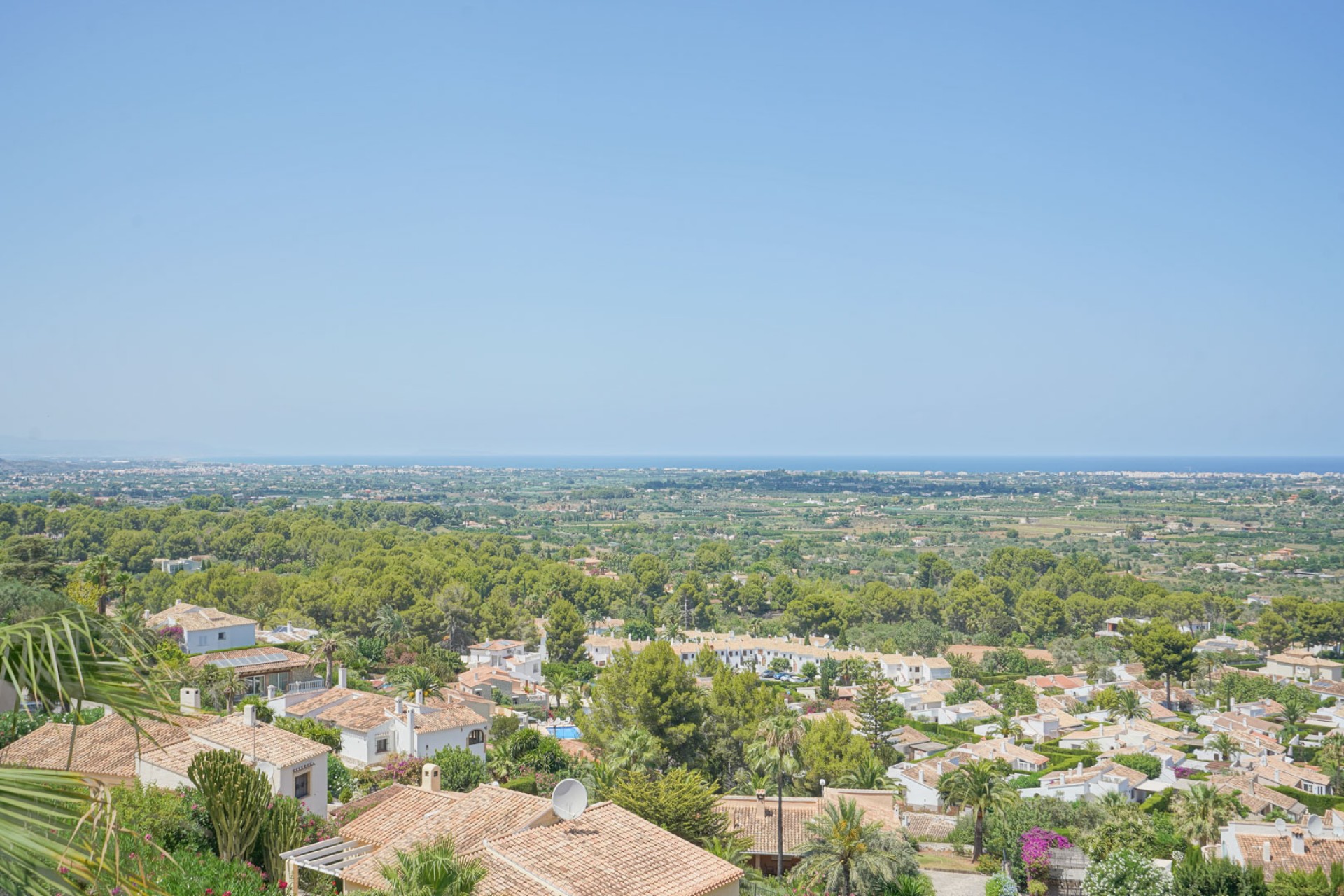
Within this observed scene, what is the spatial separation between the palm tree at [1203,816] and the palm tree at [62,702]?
109ft

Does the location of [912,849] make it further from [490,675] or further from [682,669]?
[490,675]

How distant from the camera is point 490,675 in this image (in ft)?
172

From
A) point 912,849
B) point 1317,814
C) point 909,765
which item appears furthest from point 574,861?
point 1317,814

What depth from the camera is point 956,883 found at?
90.1 feet

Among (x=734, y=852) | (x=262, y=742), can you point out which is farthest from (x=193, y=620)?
(x=734, y=852)

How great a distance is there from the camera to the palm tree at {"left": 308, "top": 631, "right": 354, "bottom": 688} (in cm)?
3869

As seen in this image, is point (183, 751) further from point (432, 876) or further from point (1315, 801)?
point (1315, 801)

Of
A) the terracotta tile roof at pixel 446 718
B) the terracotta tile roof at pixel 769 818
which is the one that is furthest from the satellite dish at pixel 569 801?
the terracotta tile roof at pixel 446 718

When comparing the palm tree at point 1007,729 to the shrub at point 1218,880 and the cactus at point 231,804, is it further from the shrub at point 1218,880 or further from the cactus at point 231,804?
the cactus at point 231,804

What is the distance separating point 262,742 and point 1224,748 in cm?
4496

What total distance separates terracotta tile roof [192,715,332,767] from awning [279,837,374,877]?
4655 mm

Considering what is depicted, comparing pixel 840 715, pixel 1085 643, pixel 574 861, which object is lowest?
pixel 1085 643

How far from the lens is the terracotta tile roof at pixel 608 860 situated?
42.0ft

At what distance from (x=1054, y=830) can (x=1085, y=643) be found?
51.1 metres
